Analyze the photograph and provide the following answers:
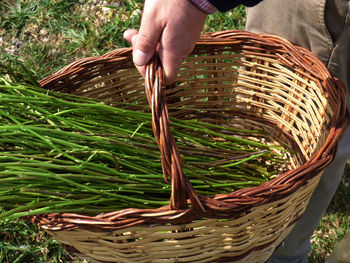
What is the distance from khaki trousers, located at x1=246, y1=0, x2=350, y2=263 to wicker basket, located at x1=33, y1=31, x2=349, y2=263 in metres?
0.04

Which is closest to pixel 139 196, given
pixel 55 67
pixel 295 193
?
pixel 295 193

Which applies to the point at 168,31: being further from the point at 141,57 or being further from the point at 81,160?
the point at 81,160

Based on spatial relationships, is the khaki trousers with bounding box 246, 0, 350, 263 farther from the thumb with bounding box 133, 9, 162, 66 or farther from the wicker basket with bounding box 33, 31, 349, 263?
the thumb with bounding box 133, 9, 162, 66

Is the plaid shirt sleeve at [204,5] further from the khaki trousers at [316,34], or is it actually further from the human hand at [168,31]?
the khaki trousers at [316,34]

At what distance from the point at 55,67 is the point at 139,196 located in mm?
1145

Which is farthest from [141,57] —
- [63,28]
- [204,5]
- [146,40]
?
[63,28]

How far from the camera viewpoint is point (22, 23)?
1961 mm

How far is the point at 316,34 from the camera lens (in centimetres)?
104

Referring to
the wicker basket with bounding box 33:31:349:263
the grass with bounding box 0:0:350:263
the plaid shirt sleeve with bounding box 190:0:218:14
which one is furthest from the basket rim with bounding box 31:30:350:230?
the grass with bounding box 0:0:350:263

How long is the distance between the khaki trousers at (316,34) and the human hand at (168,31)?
347 mm

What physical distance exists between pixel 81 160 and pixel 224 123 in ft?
2.02

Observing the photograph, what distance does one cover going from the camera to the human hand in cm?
76

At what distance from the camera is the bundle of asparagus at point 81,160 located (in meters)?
0.81

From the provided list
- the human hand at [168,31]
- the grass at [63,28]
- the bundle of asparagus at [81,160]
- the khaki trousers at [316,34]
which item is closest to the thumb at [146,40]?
the human hand at [168,31]
